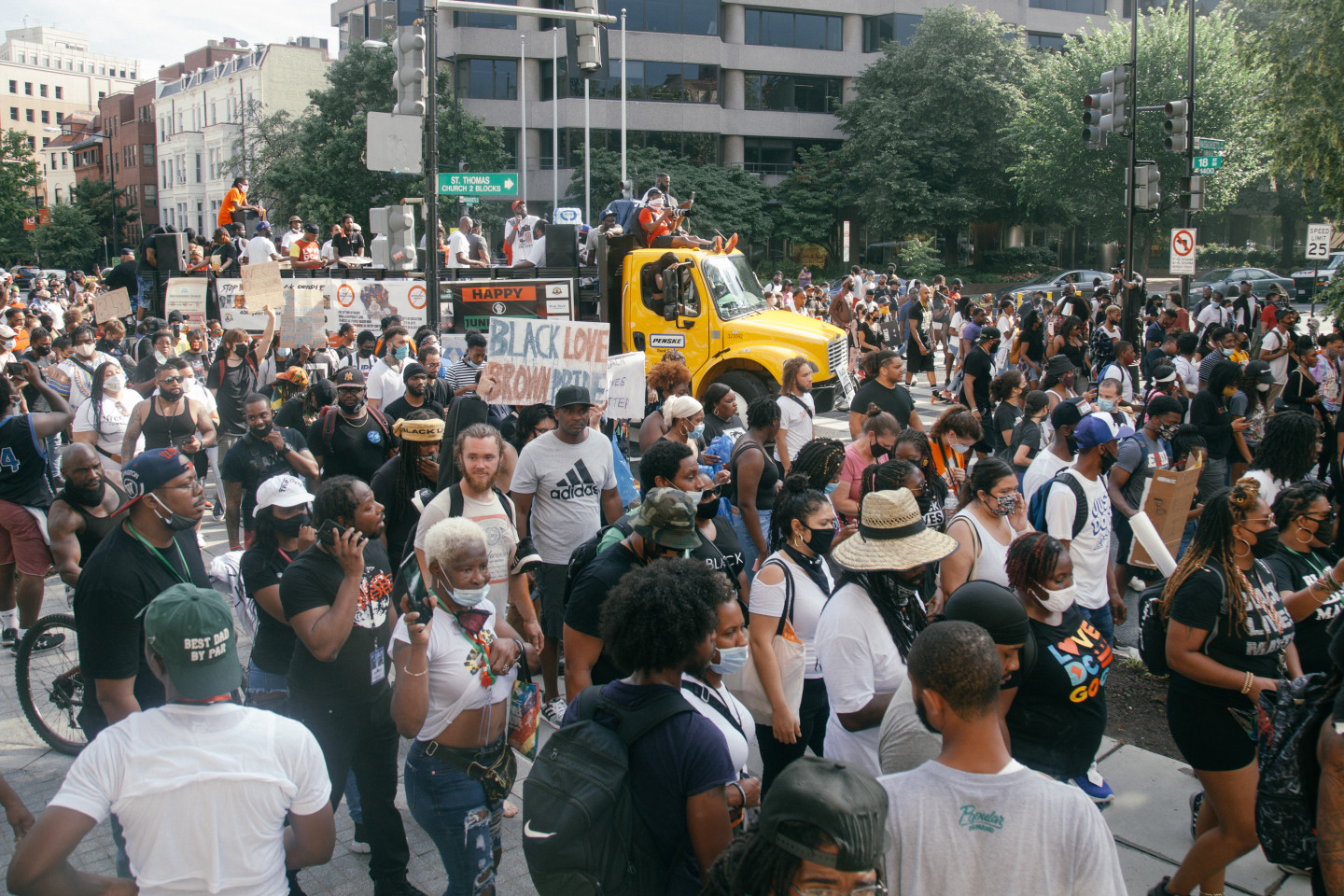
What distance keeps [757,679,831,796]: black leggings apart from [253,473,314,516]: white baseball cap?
205cm

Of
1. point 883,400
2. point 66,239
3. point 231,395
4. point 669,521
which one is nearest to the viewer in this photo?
point 669,521

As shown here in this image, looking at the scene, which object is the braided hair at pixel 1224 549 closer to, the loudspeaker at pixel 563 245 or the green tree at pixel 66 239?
the loudspeaker at pixel 563 245

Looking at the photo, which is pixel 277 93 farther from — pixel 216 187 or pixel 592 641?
pixel 592 641

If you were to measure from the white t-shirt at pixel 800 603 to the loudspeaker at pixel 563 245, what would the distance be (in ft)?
34.9

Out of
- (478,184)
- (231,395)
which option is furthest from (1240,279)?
(231,395)

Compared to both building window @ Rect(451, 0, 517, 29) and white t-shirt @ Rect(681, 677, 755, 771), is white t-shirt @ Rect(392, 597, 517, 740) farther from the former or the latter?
building window @ Rect(451, 0, 517, 29)

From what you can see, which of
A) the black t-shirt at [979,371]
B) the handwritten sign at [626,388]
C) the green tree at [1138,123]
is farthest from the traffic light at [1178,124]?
the green tree at [1138,123]

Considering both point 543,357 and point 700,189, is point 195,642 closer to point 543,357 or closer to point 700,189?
point 543,357

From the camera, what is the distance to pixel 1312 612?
421 centimetres

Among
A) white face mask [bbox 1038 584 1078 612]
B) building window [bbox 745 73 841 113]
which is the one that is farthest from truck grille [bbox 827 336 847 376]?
building window [bbox 745 73 841 113]

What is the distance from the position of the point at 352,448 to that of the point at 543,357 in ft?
4.80

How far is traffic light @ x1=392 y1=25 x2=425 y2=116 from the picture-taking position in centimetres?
1035

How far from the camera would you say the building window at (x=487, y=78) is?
1907 inches

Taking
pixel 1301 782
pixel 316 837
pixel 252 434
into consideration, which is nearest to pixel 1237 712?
pixel 1301 782
